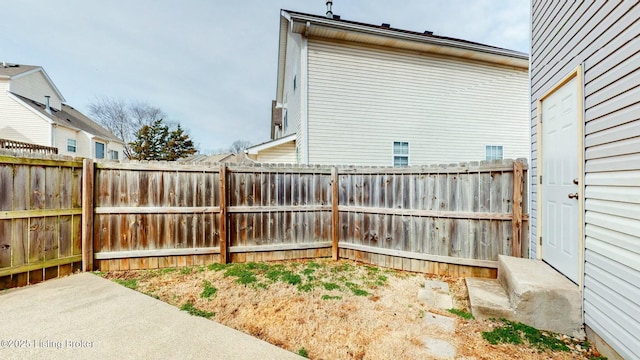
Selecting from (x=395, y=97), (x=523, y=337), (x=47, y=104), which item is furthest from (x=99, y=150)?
(x=523, y=337)

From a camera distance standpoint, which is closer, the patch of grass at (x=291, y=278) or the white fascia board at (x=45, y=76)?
the patch of grass at (x=291, y=278)

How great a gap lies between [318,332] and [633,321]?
250 cm

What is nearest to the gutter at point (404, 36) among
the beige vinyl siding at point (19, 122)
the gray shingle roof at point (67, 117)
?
the beige vinyl siding at point (19, 122)

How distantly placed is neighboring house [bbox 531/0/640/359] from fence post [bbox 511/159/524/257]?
23 centimetres

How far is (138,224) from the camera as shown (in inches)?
166

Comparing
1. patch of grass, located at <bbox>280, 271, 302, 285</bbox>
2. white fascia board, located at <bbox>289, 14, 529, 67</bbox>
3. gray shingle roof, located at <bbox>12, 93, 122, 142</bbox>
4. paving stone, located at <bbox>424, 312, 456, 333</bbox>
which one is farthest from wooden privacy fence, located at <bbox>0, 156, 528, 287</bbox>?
gray shingle roof, located at <bbox>12, 93, 122, 142</bbox>

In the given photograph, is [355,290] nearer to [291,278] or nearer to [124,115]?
[291,278]

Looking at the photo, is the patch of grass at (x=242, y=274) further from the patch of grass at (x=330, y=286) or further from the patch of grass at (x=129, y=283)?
the patch of grass at (x=129, y=283)

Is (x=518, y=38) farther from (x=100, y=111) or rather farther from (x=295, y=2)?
(x=100, y=111)

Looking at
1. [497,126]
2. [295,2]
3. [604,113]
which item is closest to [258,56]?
[295,2]

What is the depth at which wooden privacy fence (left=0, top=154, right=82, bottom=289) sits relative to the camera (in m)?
3.33

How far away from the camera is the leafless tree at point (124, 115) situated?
1086 inches

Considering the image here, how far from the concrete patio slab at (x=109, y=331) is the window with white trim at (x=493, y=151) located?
31.8ft

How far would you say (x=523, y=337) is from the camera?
2.41 m
